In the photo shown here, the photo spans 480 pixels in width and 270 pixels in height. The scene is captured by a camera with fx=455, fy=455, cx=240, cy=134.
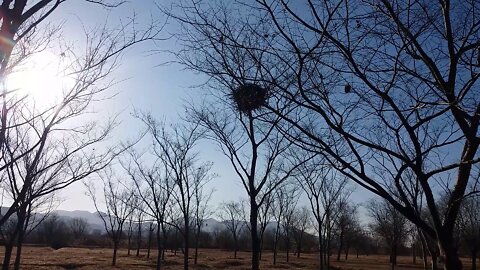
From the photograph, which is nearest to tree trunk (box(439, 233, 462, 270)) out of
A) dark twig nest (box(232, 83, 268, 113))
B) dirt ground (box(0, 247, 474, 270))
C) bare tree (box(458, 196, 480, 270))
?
dark twig nest (box(232, 83, 268, 113))

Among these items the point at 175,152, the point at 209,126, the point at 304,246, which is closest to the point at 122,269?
the point at 175,152

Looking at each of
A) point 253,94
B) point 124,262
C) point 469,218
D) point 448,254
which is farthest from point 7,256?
point 124,262

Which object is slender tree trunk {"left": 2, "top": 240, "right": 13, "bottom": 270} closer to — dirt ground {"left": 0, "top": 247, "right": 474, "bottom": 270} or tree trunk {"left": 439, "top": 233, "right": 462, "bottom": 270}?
tree trunk {"left": 439, "top": 233, "right": 462, "bottom": 270}

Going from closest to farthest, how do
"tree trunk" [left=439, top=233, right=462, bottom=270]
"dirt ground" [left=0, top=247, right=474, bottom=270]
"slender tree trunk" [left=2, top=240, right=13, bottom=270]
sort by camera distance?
"tree trunk" [left=439, top=233, right=462, bottom=270] → "slender tree trunk" [left=2, top=240, right=13, bottom=270] → "dirt ground" [left=0, top=247, right=474, bottom=270]

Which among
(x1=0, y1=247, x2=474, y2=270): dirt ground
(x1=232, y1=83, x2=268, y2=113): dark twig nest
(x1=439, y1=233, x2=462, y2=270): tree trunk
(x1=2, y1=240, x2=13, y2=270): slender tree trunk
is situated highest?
(x1=232, y1=83, x2=268, y2=113): dark twig nest

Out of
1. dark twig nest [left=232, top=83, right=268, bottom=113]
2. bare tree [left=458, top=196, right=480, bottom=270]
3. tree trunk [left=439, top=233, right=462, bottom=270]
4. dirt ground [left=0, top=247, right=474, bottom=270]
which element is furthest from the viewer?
dirt ground [left=0, top=247, right=474, bottom=270]

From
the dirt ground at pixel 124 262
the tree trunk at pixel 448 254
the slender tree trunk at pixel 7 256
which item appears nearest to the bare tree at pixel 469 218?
the tree trunk at pixel 448 254

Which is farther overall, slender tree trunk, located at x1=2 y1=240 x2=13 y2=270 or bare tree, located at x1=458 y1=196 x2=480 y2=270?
bare tree, located at x1=458 y1=196 x2=480 y2=270

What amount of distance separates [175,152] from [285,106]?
13.8m

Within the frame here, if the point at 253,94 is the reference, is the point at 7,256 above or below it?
below

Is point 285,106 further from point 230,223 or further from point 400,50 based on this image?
point 230,223

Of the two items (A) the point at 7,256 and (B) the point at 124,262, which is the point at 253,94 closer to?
(A) the point at 7,256

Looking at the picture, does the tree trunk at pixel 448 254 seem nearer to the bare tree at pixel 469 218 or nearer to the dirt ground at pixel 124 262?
the bare tree at pixel 469 218

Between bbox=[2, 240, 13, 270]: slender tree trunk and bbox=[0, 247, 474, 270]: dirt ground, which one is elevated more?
bbox=[2, 240, 13, 270]: slender tree trunk
